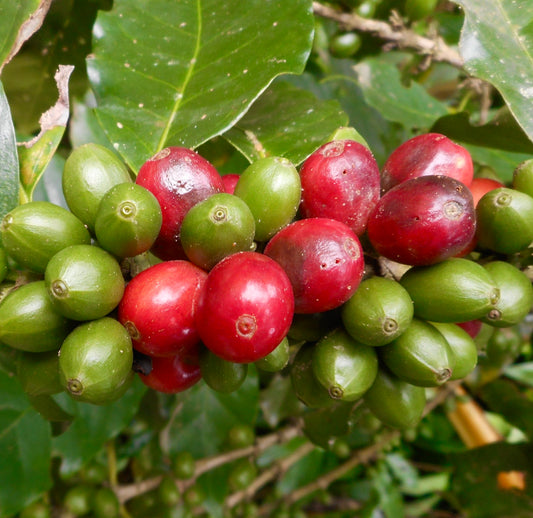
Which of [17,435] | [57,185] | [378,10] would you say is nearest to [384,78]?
[378,10]

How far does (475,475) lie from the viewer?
2281 millimetres

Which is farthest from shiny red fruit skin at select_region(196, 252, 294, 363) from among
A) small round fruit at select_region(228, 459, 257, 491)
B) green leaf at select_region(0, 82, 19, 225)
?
small round fruit at select_region(228, 459, 257, 491)

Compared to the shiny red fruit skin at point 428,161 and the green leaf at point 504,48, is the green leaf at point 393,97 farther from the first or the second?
the shiny red fruit skin at point 428,161

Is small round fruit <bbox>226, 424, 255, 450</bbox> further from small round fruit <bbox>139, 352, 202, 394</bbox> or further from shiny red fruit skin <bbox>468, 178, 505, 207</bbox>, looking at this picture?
shiny red fruit skin <bbox>468, 178, 505, 207</bbox>

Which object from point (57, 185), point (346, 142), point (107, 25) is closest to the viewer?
point (346, 142)

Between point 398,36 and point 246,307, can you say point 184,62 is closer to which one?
point 246,307

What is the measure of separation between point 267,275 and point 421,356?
0.96 feet

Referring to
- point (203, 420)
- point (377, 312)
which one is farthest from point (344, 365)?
point (203, 420)

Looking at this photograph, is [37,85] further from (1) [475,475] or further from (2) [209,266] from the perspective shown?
(1) [475,475]

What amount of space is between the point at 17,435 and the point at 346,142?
53.2 inches

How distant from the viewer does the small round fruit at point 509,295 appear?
87 centimetres

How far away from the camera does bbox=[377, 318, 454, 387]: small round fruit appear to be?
79cm

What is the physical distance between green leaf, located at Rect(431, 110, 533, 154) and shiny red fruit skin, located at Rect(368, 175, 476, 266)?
1.62 feet

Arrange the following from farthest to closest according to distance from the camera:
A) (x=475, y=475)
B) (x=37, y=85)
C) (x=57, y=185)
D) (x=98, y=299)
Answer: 1. (x=475, y=475)
2. (x=37, y=85)
3. (x=57, y=185)
4. (x=98, y=299)
